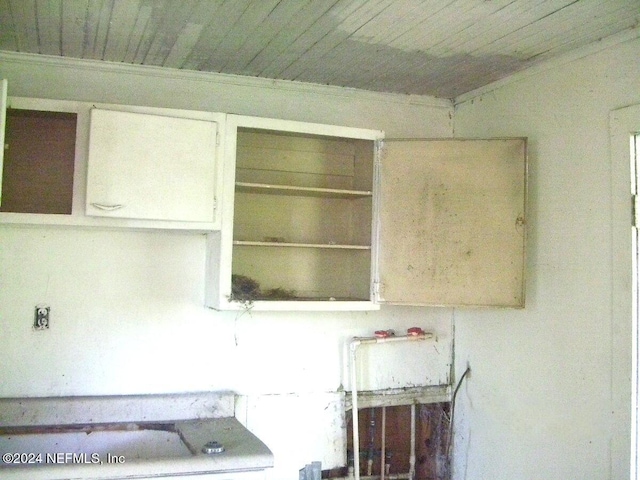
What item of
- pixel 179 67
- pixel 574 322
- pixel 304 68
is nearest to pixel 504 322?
pixel 574 322

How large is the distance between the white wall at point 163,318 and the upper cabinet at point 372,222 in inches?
6.9

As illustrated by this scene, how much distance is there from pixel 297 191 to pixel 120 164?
746 mm

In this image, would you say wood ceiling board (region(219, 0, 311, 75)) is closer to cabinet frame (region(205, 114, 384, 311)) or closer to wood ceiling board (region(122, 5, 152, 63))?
cabinet frame (region(205, 114, 384, 311))

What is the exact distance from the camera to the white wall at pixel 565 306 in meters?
2.04

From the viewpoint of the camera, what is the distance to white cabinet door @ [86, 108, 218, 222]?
2.11 m

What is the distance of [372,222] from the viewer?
2.51 meters

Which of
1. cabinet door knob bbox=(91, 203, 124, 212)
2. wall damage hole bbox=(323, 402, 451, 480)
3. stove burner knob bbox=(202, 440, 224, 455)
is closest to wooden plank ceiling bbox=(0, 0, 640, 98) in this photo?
cabinet door knob bbox=(91, 203, 124, 212)

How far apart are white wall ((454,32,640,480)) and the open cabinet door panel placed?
0.44ft

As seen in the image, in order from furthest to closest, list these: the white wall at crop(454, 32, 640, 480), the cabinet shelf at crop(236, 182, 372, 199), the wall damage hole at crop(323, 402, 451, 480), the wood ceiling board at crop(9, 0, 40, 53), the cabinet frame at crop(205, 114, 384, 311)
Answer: the wall damage hole at crop(323, 402, 451, 480), the cabinet shelf at crop(236, 182, 372, 199), the cabinet frame at crop(205, 114, 384, 311), the white wall at crop(454, 32, 640, 480), the wood ceiling board at crop(9, 0, 40, 53)

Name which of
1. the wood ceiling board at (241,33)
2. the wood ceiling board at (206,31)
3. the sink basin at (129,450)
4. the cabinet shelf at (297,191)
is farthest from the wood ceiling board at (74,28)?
the sink basin at (129,450)

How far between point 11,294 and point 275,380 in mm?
1147

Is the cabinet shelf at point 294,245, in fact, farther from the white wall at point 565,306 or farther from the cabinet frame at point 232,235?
the white wall at point 565,306

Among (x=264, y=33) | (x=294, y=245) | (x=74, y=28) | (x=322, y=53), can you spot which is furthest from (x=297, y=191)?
(x=74, y=28)

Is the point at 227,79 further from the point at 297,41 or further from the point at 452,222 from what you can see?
the point at 452,222
